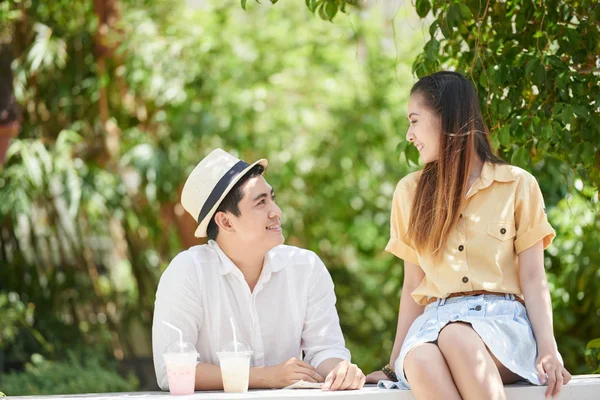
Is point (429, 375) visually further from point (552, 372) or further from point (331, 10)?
point (331, 10)

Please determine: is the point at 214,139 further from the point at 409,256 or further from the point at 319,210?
the point at 409,256

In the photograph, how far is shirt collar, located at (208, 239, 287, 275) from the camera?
8.64ft

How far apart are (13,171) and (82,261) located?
1.00 metres

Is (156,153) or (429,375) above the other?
(156,153)

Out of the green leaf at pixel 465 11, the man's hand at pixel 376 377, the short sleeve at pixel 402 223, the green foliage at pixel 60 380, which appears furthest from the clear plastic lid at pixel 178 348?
the green foliage at pixel 60 380

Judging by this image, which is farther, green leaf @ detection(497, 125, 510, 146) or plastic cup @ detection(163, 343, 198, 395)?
green leaf @ detection(497, 125, 510, 146)

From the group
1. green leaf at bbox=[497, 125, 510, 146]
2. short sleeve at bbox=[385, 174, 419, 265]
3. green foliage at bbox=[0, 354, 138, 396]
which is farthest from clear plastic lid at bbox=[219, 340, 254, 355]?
green foliage at bbox=[0, 354, 138, 396]

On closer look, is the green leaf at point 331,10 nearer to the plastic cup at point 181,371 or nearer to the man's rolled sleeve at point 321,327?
the man's rolled sleeve at point 321,327

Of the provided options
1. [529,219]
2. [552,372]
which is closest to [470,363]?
[552,372]

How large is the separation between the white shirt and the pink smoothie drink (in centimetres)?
20

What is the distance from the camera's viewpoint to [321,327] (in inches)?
105

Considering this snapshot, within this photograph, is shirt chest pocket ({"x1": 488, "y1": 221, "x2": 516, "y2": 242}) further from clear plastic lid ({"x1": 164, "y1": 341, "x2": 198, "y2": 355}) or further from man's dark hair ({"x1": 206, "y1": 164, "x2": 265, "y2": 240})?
clear plastic lid ({"x1": 164, "y1": 341, "x2": 198, "y2": 355})

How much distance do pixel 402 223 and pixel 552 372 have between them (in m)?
0.59

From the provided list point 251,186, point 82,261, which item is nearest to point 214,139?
point 82,261
